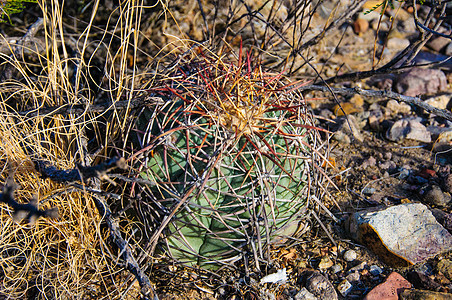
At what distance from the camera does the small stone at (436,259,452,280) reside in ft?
5.93

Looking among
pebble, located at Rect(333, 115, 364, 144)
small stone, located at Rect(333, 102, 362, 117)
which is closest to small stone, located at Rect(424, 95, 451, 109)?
small stone, located at Rect(333, 102, 362, 117)

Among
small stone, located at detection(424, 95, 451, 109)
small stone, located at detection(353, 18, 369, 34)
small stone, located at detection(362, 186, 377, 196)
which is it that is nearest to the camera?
small stone, located at detection(362, 186, 377, 196)

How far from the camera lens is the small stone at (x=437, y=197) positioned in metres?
2.18

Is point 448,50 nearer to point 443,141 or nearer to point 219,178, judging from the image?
point 443,141

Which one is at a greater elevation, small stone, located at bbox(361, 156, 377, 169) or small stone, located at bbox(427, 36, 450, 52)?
small stone, located at bbox(427, 36, 450, 52)

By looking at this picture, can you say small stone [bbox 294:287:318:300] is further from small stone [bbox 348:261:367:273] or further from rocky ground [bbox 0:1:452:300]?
small stone [bbox 348:261:367:273]

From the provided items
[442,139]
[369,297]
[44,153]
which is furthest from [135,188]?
[442,139]

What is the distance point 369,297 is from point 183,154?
102 centimetres

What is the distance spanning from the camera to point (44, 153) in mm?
1769

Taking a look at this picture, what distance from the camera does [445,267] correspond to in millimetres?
1830

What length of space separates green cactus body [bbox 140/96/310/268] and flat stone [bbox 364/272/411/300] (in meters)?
0.49

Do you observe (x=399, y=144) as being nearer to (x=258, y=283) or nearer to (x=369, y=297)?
(x=369, y=297)

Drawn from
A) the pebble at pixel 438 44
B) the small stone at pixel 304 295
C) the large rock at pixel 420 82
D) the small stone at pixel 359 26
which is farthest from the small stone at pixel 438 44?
the small stone at pixel 304 295

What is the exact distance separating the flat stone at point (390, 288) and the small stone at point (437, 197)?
1.96 feet
